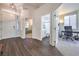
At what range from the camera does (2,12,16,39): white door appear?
26.4 feet

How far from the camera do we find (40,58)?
4.77 feet

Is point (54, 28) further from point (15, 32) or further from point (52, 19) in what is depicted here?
point (15, 32)

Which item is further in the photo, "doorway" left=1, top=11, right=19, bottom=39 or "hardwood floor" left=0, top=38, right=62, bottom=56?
"doorway" left=1, top=11, right=19, bottom=39

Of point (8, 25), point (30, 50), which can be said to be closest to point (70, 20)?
point (8, 25)

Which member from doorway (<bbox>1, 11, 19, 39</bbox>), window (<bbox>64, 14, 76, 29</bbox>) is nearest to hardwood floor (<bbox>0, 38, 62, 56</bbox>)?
doorway (<bbox>1, 11, 19, 39</bbox>)

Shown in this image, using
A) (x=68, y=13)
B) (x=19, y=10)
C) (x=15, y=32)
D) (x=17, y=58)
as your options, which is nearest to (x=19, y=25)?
(x=15, y=32)

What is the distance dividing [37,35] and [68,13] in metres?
3.05

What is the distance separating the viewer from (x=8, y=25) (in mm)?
8492

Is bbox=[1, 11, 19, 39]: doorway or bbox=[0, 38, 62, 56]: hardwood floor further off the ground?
bbox=[1, 11, 19, 39]: doorway

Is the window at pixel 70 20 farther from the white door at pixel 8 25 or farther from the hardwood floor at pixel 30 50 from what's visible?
the white door at pixel 8 25

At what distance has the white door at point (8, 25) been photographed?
806 centimetres

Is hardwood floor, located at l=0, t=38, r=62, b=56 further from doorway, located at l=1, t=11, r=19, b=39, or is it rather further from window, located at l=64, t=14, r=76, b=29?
window, located at l=64, t=14, r=76, b=29

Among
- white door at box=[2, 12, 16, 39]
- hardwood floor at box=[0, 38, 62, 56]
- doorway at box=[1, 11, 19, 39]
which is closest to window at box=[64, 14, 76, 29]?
hardwood floor at box=[0, 38, 62, 56]

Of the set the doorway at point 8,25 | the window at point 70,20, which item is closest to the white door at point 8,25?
the doorway at point 8,25
